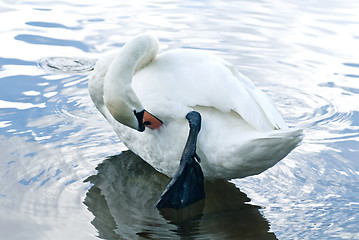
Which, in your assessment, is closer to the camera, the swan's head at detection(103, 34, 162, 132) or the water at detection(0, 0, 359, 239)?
the swan's head at detection(103, 34, 162, 132)

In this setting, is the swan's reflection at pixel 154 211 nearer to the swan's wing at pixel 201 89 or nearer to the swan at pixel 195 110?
the swan at pixel 195 110

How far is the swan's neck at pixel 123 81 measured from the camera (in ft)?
13.2

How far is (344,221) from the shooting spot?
13.7ft

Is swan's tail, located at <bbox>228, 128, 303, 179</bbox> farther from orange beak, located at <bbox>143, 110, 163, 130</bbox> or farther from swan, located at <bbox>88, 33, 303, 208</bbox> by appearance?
orange beak, located at <bbox>143, 110, 163, 130</bbox>

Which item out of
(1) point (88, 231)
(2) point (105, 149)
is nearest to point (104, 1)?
(2) point (105, 149)

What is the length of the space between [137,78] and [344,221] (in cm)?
162

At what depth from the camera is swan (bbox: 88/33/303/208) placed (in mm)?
4027

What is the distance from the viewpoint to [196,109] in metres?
4.26

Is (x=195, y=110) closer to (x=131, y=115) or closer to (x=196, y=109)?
(x=196, y=109)

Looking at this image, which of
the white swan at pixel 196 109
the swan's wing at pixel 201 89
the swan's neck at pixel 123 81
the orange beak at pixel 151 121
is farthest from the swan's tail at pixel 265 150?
the swan's neck at pixel 123 81

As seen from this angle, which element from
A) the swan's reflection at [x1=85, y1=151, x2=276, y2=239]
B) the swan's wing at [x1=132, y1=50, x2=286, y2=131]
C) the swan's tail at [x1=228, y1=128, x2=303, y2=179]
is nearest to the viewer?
the swan's tail at [x1=228, y1=128, x2=303, y2=179]

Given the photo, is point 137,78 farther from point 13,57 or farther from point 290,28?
point 290,28

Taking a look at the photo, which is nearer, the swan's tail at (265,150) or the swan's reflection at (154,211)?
the swan's tail at (265,150)

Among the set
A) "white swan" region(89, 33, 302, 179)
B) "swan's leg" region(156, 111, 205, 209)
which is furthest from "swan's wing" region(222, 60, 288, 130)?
"swan's leg" region(156, 111, 205, 209)
